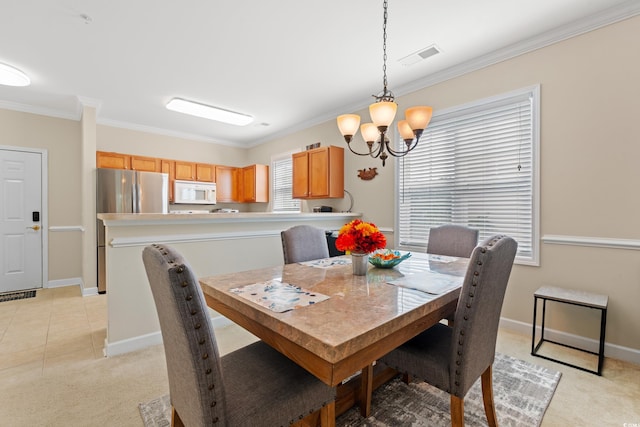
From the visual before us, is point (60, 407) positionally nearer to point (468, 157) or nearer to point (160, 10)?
point (160, 10)

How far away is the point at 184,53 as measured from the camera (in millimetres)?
2816

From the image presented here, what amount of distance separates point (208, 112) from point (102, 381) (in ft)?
11.7

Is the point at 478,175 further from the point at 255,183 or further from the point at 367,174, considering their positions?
the point at 255,183

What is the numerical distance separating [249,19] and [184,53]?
896mm

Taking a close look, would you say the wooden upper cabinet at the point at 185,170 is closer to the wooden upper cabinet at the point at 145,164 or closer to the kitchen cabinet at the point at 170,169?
the kitchen cabinet at the point at 170,169

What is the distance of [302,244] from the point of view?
225cm

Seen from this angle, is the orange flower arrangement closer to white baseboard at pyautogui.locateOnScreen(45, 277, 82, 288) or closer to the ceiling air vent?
the ceiling air vent

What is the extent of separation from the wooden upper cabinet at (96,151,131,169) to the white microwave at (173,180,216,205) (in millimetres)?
805

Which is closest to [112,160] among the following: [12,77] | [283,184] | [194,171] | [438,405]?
[194,171]

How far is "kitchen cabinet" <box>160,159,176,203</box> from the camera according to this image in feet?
17.1

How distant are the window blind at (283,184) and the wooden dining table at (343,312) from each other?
365 cm

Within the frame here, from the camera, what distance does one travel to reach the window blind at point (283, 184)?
18.0ft

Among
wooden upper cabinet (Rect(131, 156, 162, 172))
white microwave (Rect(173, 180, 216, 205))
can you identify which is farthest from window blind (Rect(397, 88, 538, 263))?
wooden upper cabinet (Rect(131, 156, 162, 172))

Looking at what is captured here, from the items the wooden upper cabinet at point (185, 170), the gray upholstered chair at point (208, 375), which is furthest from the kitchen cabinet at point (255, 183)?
the gray upholstered chair at point (208, 375)
